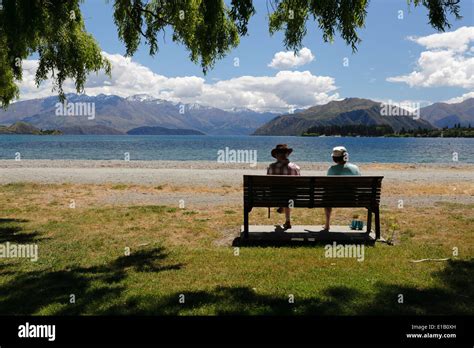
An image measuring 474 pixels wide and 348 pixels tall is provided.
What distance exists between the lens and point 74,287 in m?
7.04

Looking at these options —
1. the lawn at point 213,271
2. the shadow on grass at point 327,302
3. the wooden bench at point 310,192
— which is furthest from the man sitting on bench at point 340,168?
the shadow on grass at point 327,302

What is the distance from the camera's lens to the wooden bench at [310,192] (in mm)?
10125

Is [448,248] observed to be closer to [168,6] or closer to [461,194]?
[168,6]

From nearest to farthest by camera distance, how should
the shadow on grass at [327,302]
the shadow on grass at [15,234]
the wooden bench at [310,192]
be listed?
1. the shadow on grass at [327,302]
2. the wooden bench at [310,192]
3. the shadow on grass at [15,234]

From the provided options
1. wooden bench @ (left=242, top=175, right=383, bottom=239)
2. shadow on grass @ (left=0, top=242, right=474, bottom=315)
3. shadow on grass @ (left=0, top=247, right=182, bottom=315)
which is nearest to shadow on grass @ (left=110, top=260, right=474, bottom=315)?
shadow on grass @ (left=0, top=242, right=474, bottom=315)

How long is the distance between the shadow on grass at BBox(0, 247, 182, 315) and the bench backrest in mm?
2813

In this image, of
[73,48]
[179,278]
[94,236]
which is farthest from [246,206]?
[73,48]

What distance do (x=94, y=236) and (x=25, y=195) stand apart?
392 inches

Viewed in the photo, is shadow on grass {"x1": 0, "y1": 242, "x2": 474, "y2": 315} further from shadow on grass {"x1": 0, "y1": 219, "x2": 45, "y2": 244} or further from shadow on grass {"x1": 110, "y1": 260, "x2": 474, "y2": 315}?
shadow on grass {"x1": 0, "y1": 219, "x2": 45, "y2": 244}

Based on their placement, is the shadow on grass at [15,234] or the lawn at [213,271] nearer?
the lawn at [213,271]

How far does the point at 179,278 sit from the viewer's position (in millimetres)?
7516

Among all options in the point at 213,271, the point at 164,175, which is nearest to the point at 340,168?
the point at 213,271

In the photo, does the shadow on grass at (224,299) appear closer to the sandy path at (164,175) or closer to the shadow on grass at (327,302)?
the shadow on grass at (327,302)

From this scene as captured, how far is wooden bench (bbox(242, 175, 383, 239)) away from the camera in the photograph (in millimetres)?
10125
